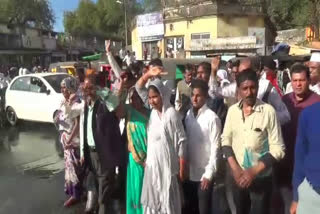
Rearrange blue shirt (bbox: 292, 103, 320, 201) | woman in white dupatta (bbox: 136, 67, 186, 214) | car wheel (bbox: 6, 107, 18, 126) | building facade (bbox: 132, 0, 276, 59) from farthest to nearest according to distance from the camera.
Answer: building facade (bbox: 132, 0, 276, 59) < car wheel (bbox: 6, 107, 18, 126) < woman in white dupatta (bbox: 136, 67, 186, 214) < blue shirt (bbox: 292, 103, 320, 201)

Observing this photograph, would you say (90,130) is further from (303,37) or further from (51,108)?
(303,37)

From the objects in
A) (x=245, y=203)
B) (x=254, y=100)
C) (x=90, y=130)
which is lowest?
(x=245, y=203)

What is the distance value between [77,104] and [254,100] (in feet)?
8.22

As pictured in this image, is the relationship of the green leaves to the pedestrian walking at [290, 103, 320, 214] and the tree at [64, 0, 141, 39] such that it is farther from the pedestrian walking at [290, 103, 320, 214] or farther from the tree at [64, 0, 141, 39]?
the pedestrian walking at [290, 103, 320, 214]

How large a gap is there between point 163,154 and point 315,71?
1.83 metres

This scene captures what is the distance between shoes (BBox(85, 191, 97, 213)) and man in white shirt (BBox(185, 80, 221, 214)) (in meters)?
1.50

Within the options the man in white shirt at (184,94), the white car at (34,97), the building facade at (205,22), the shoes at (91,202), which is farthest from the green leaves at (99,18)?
the shoes at (91,202)

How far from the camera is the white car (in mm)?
11172

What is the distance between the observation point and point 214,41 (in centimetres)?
2219

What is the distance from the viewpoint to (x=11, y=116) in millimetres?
12414

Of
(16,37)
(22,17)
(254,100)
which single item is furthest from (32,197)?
(22,17)

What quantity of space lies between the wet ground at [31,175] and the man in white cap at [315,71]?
3.16 m

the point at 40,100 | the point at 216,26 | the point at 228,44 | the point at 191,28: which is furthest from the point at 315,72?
the point at 191,28

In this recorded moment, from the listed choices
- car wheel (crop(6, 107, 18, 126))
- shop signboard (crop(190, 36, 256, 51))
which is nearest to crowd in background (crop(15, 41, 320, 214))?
car wheel (crop(6, 107, 18, 126))
